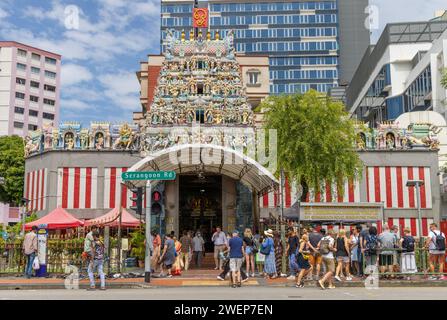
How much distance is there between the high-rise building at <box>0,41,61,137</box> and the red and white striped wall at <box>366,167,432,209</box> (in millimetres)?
64978

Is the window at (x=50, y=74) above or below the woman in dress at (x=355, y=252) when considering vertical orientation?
above

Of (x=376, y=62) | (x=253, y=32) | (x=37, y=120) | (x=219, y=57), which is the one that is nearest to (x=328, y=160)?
(x=219, y=57)

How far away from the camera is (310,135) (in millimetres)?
25938

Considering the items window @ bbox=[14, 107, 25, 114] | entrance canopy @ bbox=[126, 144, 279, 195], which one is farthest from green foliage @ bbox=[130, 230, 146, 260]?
window @ bbox=[14, 107, 25, 114]

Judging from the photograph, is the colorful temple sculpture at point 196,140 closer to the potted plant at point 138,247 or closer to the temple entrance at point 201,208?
the temple entrance at point 201,208

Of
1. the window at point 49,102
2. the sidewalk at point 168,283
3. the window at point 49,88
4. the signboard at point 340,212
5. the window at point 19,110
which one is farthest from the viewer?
the window at point 49,88

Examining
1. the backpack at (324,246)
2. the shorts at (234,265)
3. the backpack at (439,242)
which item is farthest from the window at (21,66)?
the backpack at (439,242)

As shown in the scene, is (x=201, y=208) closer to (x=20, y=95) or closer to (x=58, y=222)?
(x=58, y=222)

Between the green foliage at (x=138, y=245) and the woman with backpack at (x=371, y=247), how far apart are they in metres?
10.2

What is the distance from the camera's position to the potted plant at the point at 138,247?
946 inches

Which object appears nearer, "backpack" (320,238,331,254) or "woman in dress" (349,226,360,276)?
"backpack" (320,238,331,254)

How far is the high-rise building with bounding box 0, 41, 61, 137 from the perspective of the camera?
278 feet

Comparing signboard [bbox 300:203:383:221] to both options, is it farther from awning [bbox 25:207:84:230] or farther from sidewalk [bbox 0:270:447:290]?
awning [bbox 25:207:84:230]
